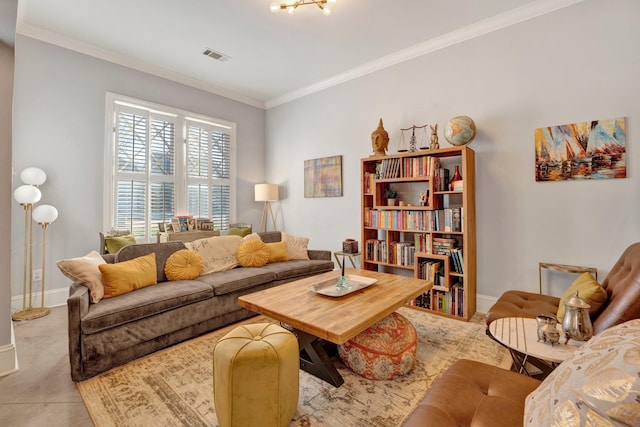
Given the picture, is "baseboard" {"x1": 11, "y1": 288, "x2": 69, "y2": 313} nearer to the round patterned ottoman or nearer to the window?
the window

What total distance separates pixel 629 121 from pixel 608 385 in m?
2.83

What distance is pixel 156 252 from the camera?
2.85 meters

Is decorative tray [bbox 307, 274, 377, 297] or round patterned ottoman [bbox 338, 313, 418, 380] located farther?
decorative tray [bbox 307, 274, 377, 297]

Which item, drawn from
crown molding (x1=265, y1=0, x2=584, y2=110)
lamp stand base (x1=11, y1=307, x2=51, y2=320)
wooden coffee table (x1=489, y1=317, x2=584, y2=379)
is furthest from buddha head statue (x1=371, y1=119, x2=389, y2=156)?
lamp stand base (x1=11, y1=307, x2=51, y2=320)

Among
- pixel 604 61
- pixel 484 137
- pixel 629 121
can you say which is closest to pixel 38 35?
pixel 484 137

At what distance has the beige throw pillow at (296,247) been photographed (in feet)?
12.8

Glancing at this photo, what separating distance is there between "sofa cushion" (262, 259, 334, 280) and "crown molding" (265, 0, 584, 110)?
2724 millimetres

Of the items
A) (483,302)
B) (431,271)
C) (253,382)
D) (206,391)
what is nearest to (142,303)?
(206,391)

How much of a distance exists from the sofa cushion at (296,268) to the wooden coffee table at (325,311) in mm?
869

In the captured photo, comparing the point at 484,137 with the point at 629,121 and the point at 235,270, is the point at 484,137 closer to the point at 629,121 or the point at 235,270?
the point at 629,121

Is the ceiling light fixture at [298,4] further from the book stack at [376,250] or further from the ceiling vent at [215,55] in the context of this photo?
the book stack at [376,250]

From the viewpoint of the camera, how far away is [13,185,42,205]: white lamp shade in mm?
2910

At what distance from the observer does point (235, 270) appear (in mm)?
3240

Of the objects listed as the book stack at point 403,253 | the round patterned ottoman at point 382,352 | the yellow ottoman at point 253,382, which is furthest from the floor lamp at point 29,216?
the book stack at point 403,253
